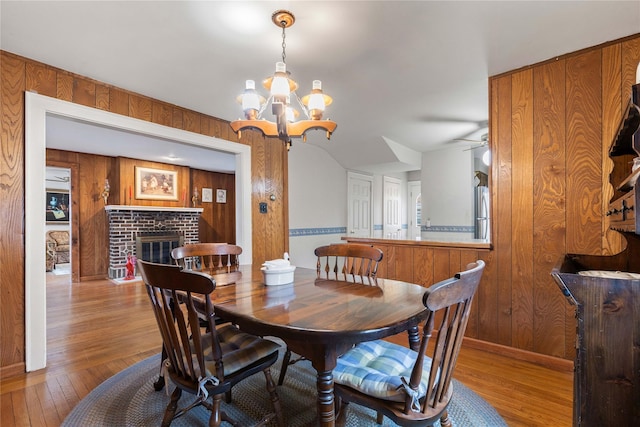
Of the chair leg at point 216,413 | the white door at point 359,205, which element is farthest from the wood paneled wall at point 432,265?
the white door at point 359,205

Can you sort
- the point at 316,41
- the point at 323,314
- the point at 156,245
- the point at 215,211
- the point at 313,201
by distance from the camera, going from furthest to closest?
the point at 215,211 → the point at 156,245 → the point at 313,201 → the point at 316,41 → the point at 323,314

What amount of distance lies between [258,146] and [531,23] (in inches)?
114

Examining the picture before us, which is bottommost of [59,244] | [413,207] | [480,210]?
[59,244]

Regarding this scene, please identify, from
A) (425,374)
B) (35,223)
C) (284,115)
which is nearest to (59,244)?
(35,223)

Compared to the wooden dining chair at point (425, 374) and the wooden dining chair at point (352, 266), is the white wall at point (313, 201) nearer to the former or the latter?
the wooden dining chair at point (352, 266)

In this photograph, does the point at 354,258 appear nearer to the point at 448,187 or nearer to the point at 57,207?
the point at 448,187

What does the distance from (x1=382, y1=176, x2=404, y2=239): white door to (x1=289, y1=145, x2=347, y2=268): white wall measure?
1272 mm

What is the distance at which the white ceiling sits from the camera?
172 centimetres

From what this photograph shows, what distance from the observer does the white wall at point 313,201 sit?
4645 mm

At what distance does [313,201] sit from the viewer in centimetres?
496

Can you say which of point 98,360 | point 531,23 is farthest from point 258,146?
point 531,23

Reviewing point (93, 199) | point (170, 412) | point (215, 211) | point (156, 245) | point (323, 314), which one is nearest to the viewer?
point (323, 314)

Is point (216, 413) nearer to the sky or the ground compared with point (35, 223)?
nearer to the ground

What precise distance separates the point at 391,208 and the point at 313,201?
240 cm
